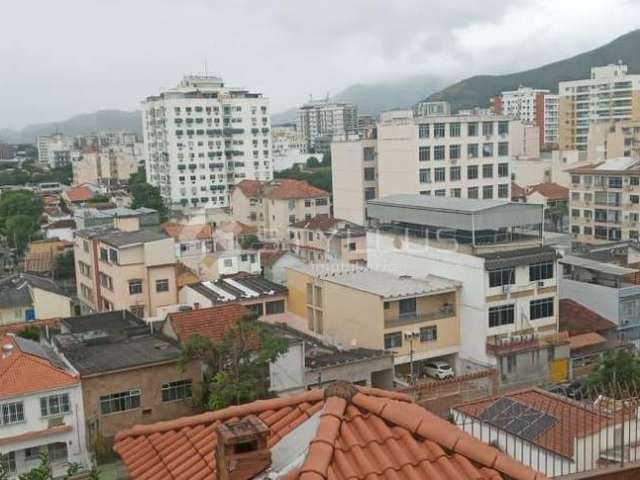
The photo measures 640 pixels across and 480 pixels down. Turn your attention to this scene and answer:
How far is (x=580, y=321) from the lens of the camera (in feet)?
76.1

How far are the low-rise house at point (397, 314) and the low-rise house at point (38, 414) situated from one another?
28.4 feet

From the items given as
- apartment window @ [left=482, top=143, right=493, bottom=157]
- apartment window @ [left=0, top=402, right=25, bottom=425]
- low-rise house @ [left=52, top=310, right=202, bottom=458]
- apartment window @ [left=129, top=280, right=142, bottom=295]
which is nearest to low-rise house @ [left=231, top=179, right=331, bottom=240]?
apartment window @ [left=482, top=143, right=493, bottom=157]

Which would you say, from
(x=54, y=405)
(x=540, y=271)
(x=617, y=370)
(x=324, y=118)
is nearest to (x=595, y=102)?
(x=540, y=271)

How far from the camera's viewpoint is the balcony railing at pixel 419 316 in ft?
69.0

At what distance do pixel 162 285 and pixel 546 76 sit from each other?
5545 inches

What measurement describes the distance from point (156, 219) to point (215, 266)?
734 centimetres

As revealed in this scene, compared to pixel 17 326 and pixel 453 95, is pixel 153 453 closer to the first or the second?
pixel 17 326

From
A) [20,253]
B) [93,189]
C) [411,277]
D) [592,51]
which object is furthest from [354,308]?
[592,51]

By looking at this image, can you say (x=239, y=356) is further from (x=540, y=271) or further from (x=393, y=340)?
(x=540, y=271)

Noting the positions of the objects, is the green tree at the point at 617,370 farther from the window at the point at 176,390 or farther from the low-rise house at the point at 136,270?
the low-rise house at the point at 136,270

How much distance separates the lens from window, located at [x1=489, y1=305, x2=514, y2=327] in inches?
827

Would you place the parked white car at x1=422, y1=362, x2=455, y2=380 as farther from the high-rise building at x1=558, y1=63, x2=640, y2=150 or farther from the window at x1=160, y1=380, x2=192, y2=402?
the high-rise building at x1=558, y1=63, x2=640, y2=150

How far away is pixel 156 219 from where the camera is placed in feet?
118

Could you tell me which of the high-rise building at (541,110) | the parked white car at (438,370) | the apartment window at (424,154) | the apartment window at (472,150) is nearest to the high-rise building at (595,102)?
the high-rise building at (541,110)
